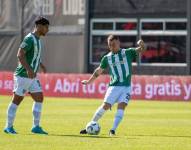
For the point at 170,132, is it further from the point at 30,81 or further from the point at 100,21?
the point at 100,21

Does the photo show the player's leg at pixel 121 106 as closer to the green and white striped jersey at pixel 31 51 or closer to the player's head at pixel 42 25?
the green and white striped jersey at pixel 31 51

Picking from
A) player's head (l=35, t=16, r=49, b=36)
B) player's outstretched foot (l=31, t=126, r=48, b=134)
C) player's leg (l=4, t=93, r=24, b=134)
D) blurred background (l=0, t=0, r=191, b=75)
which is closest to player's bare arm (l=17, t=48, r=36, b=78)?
player's head (l=35, t=16, r=49, b=36)

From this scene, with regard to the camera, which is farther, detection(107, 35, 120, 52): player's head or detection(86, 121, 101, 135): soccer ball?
detection(107, 35, 120, 52): player's head

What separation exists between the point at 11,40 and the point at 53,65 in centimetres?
326

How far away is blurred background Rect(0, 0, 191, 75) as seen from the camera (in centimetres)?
4509

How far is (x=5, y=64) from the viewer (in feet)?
164

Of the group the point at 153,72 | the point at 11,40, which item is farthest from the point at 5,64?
the point at 153,72

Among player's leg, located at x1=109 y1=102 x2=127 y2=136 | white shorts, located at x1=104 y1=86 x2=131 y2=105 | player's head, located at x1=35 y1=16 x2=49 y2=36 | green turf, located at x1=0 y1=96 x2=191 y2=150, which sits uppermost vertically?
player's head, located at x1=35 y1=16 x2=49 y2=36

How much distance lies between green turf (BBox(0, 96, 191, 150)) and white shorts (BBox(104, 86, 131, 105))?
721 millimetres

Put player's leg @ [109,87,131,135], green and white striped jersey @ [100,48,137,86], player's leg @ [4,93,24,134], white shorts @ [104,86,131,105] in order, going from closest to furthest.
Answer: player's leg @ [4,93,24,134] → player's leg @ [109,87,131,135] → white shorts @ [104,86,131,105] → green and white striped jersey @ [100,48,137,86]

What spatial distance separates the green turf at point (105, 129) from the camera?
1400cm

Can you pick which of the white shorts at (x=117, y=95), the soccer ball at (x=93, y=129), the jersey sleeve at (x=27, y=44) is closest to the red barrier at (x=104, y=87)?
the white shorts at (x=117, y=95)

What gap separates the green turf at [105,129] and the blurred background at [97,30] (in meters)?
14.8

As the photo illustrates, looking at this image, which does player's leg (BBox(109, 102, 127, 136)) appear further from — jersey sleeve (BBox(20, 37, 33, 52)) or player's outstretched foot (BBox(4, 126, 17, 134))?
jersey sleeve (BBox(20, 37, 33, 52))
